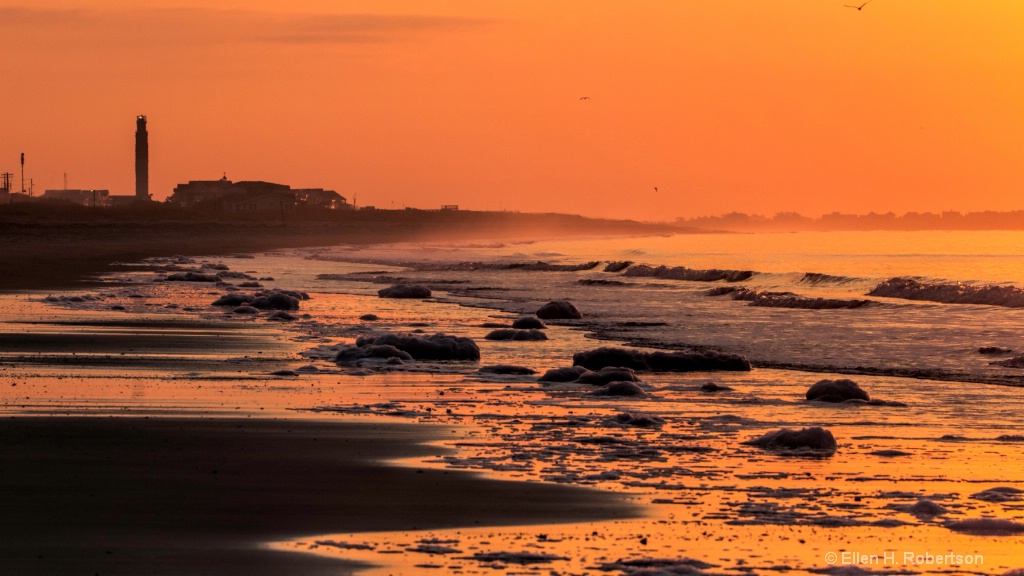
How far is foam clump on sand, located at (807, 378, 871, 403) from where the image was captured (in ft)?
49.7

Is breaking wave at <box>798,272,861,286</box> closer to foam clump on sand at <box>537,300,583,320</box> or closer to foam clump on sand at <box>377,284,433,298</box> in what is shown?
foam clump on sand at <box>377,284,433,298</box>

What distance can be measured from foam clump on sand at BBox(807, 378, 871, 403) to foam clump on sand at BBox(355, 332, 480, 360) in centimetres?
590

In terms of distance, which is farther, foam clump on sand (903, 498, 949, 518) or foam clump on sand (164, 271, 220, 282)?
foam clump on sand (164, 271, 220, 282)

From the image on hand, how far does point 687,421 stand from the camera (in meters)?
13.5

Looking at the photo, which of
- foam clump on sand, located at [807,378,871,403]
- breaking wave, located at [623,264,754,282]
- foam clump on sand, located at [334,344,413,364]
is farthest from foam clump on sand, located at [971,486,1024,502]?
breaking wave, located at [623,264,754,282]

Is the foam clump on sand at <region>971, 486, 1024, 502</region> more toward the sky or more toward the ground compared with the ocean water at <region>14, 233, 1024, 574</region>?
more toward the sky

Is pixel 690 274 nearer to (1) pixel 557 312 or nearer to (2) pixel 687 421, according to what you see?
(1) pixel 557 312

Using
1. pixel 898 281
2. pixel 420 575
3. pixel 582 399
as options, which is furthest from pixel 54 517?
pixel 898 281

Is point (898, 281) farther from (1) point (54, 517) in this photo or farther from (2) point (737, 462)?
(1) point (54, 517)

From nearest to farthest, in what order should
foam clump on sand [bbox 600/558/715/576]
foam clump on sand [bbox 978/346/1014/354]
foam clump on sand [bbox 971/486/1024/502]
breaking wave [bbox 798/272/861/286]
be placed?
foam clump on sand [bbox 600/558/715/576] → foam clump on sand [bbox 971/486/1024/502] → foam clump on sand [bbox 978/346/1014/354] → breaking wave [bbox 798/272/861/286]

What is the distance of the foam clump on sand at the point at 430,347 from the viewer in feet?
63.5

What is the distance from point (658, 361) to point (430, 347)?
11.2ft

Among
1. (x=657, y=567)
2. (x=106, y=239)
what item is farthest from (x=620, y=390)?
(x=106, y=239)

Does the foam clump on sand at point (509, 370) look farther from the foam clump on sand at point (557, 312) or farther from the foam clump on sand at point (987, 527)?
the foam clump on sand at point (557, 312)
